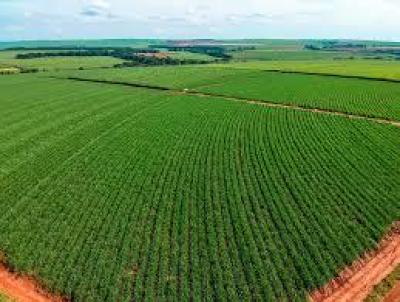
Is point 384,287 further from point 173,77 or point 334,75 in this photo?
point 334,75

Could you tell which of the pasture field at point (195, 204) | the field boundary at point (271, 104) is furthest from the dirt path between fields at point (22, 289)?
the field boundary at point (271, 104)

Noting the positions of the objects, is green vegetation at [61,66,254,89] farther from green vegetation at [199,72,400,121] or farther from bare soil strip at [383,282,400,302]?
bare soil strip at [383,282,400,302]

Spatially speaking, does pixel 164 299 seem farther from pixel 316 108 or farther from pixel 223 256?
pixel 316 108

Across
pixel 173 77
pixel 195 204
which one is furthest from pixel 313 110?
pixel 173 77

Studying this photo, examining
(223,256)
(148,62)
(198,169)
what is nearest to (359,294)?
(223,256)

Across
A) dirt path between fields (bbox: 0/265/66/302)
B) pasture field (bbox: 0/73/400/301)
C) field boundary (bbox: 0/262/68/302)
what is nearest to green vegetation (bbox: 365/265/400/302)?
pasture field (bbox: 0/73/400/301)

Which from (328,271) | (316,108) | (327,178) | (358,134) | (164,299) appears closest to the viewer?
(164,299)
